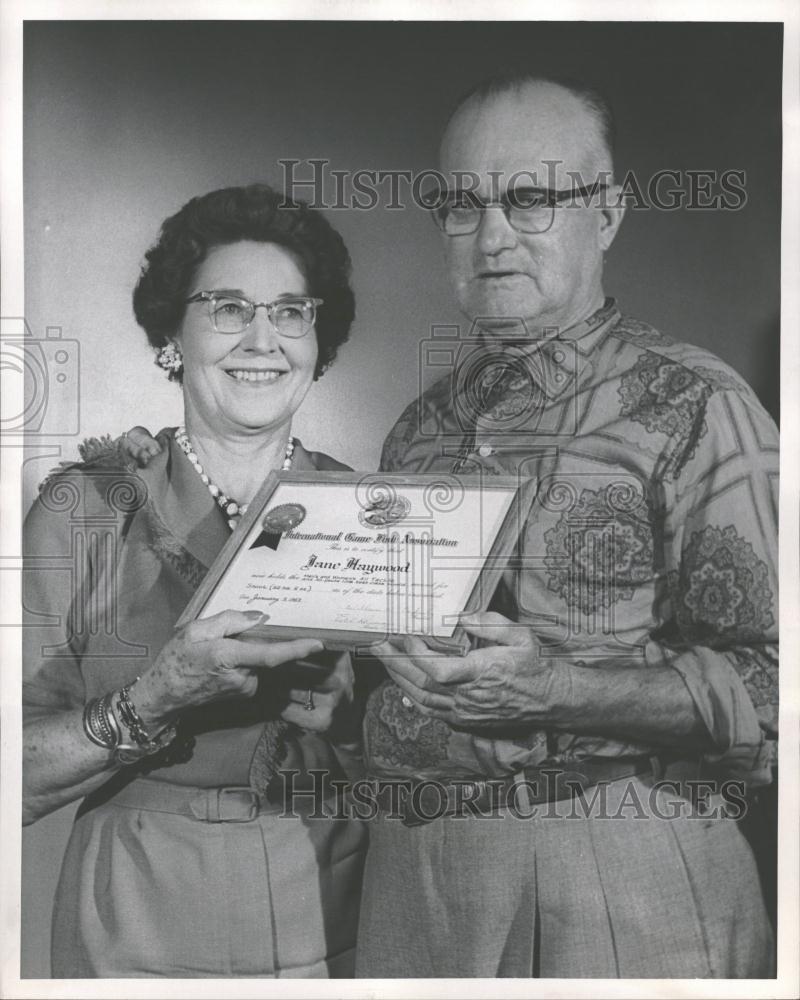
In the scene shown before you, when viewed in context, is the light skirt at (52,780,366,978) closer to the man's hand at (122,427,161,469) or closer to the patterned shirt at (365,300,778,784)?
the patterned shirt at (365,300,778,784)

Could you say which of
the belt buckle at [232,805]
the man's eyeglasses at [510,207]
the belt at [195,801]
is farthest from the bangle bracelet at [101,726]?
the man's eyeglasses at [510,207]

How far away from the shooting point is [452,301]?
2.37m

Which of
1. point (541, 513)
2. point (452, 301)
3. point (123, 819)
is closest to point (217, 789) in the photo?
point (123, 819)

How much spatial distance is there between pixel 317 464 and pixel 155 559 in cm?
39

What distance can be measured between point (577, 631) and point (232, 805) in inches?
31.5

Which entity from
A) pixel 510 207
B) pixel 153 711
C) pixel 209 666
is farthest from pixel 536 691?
pixel 510 207

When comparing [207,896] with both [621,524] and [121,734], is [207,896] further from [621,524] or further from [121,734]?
[621,524]

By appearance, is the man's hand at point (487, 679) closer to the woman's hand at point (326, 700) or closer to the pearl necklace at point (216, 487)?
the woman's hand at point (326, 700)

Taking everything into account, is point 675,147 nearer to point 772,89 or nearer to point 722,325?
point 772,89

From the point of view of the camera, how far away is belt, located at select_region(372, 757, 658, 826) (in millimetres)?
2309

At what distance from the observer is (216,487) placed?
2.36m

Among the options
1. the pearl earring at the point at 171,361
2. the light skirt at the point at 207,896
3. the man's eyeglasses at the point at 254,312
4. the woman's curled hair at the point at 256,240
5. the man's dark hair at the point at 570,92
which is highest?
the man's dark hair at the point at 570,92

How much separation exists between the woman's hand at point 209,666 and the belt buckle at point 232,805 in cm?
20

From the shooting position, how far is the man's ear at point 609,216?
2367 mm
